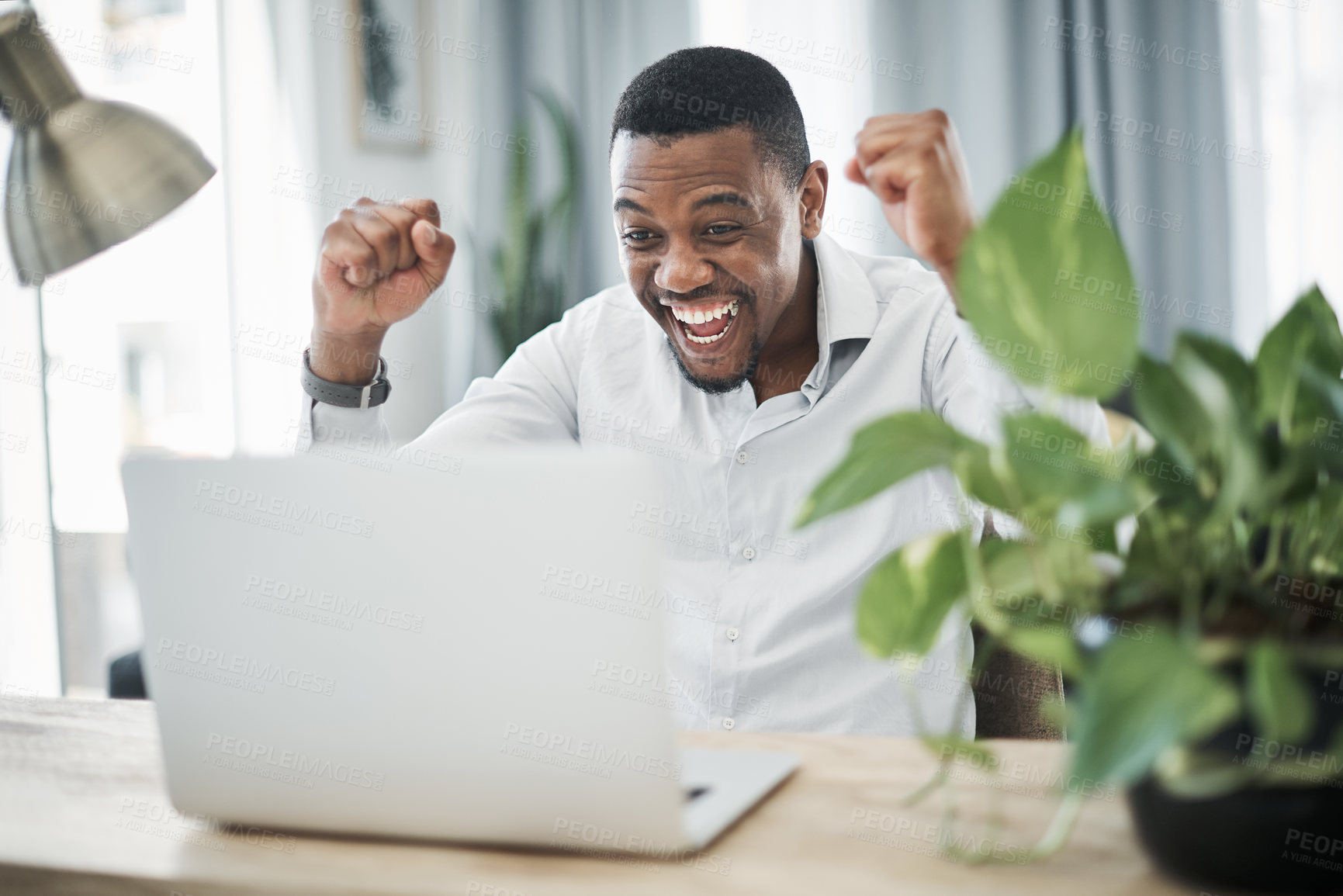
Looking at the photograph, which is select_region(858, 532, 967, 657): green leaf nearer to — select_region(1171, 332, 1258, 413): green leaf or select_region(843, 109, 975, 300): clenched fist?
select_region(1171, 332, 1258, 413): green leaf

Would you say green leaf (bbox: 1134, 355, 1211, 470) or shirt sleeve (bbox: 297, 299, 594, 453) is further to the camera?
shirt sleeve (bbox: 297, 299, 594, 453)

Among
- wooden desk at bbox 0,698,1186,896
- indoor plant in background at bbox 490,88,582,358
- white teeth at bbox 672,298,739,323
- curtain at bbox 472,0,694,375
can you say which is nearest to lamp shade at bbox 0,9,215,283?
wooden desk at bbox 0,698,1186,896

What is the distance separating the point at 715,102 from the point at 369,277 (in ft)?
1.69

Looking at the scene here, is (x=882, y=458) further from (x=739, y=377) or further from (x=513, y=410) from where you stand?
(x=513, y=410)

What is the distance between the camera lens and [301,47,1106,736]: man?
55.4 inches

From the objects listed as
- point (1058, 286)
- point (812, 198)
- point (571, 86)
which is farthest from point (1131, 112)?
point (1058, 286)

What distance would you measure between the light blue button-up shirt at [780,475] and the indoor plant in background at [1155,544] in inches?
29.9

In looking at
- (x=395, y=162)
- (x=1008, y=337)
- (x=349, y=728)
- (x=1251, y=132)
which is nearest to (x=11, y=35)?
(x=349, y=728)

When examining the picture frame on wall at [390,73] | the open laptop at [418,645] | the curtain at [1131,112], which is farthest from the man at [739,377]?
the picture frame on wall at [390,73]

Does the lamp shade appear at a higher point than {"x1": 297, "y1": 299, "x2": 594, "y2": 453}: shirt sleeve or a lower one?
higher

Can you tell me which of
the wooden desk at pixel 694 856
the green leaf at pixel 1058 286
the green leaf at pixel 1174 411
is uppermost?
the green leaf at pixel 1058 286

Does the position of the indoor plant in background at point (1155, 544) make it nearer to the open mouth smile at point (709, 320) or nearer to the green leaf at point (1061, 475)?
the green leaf at point (1061, 475)

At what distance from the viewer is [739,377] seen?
1.54m

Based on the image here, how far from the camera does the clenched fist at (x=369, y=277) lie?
1.31 metres
